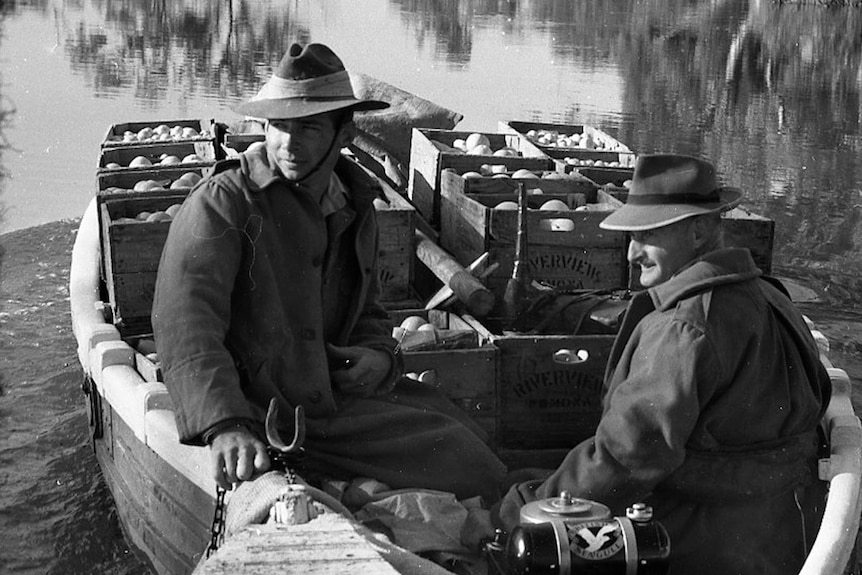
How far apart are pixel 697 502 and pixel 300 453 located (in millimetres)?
1107

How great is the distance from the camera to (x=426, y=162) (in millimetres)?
7305

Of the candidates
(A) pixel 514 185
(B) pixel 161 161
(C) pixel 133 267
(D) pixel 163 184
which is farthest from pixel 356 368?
(B) pixel 161 161

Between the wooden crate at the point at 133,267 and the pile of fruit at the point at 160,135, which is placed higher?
the pile of fruit at the point at 160,135

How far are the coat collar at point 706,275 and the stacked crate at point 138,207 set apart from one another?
6.37 feet

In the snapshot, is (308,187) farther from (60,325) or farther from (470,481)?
(60,325)

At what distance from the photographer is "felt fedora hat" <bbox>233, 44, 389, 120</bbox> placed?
3578mm

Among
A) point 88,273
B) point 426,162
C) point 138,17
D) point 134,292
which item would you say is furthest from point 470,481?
point 138,17

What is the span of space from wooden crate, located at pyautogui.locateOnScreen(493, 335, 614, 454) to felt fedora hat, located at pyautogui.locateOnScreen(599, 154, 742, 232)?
1.39 m

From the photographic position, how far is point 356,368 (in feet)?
12.7

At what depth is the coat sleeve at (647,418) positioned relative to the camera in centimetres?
332

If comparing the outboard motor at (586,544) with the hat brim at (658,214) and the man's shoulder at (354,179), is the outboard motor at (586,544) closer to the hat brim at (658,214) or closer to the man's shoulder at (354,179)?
the hat brim at (658,214)

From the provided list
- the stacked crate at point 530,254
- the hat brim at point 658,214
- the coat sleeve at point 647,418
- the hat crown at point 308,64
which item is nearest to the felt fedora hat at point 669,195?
the hat brim at point 658,214

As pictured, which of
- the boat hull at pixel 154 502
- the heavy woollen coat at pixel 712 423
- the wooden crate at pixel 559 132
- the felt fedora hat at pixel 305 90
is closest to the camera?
the heavy woollen coat at pixel 712 423

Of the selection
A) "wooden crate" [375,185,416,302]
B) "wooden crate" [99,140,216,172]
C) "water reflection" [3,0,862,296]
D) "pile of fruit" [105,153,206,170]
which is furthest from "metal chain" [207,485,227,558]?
"water reflection" [3,0,862,296]
